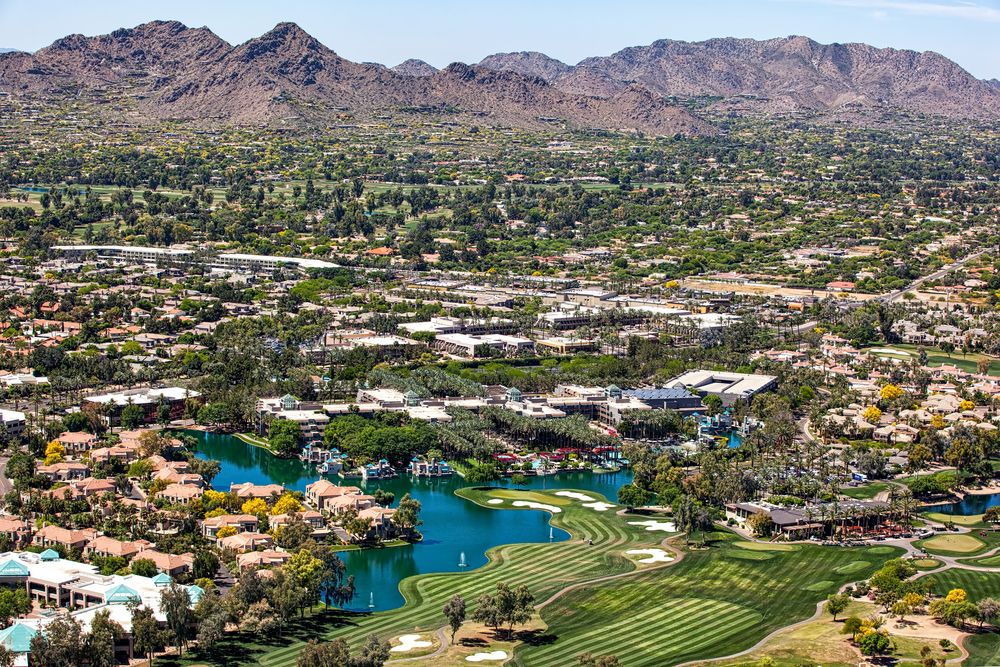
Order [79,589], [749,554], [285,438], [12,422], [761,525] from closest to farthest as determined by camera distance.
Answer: [79,589], [749,554], [761,525], [12,422], [285,438]

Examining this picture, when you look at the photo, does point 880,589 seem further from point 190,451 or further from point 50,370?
point 50,370

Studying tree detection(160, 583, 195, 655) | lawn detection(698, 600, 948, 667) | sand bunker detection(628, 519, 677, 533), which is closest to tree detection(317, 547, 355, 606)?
tree detection(160, 583, 195, 655)

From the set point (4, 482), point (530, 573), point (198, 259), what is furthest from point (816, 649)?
point (198, 259)

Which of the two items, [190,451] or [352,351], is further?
[352,351]

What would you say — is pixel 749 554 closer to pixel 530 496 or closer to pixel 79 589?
pixel 530 496

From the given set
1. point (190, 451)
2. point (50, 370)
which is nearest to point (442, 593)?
point (190, 451)
